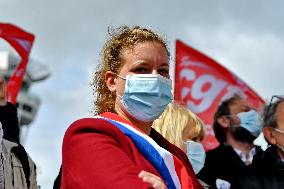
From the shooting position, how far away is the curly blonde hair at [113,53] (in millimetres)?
3041

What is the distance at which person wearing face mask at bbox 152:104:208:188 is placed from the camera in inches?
183

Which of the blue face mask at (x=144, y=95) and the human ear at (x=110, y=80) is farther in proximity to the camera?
the human ear at (x=110, y=80)

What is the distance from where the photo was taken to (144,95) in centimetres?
309

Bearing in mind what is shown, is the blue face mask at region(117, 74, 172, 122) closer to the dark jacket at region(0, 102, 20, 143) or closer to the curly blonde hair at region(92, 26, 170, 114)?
the curly blonde hair at region(92, 26, 170, 114)

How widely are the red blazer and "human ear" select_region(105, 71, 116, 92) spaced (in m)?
0.53

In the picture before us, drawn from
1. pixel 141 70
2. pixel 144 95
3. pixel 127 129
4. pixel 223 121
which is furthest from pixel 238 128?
pixel 127 129

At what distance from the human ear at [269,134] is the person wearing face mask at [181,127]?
526 millimetres

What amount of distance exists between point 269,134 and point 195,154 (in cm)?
70

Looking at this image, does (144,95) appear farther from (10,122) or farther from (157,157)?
(10,122)

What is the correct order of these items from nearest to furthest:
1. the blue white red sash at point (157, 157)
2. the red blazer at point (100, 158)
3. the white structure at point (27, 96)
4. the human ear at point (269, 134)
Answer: the red blazer at point (100, 158), the blue white red sash at point (157, 157), the human ear at point (269, 134), the white structure at point (27, 96)

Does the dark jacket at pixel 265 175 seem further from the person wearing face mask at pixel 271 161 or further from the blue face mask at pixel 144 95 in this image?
the blue face mask at pixel 144 95

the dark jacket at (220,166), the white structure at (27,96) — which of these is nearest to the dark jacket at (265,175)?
the dark jacket at (220,166)

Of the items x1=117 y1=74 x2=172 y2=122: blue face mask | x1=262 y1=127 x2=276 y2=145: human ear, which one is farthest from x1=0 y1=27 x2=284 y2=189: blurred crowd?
x1=262 y1=127 x2=276 y2=145: human ear

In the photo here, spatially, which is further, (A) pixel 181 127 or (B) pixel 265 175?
(B) pixel 265 175
